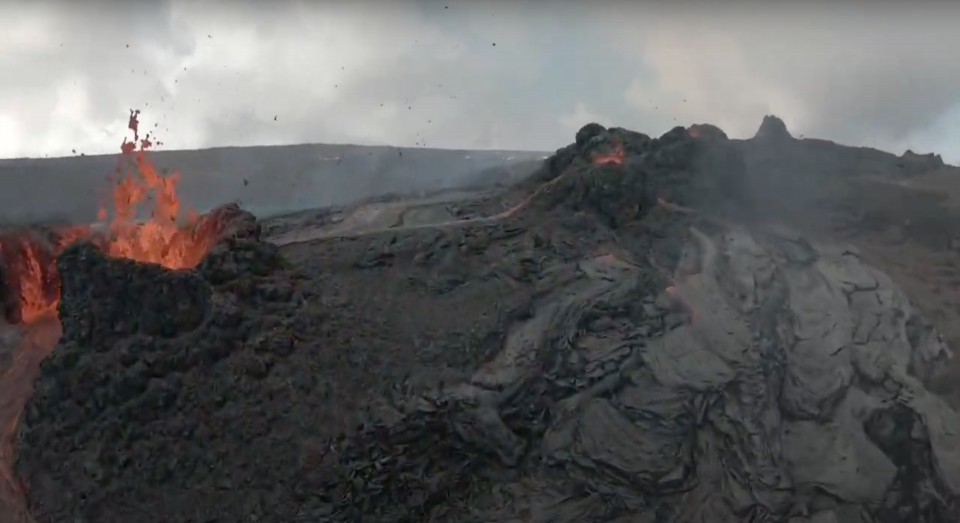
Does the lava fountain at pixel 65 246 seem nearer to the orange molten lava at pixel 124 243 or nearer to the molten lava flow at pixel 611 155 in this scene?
the orange molten lava at pixel 124 243

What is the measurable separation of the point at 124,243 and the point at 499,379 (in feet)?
18.5

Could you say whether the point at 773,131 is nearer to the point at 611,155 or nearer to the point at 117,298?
the point at 611,155

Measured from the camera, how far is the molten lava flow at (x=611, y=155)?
1592 centimetres

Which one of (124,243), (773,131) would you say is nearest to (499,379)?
(124,243)

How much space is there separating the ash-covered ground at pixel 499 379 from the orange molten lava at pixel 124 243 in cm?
145

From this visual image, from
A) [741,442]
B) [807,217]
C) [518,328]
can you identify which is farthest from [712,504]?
[807,217]

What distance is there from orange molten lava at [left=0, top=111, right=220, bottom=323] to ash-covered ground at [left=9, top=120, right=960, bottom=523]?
57.1 inches

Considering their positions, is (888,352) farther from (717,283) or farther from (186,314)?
(186,314)

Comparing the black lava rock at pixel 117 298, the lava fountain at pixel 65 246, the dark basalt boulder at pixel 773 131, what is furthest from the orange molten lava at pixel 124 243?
the dark basalt boulder at pixel 773 131

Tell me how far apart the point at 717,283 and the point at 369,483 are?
6.82m

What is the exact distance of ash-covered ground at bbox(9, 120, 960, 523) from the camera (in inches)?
392

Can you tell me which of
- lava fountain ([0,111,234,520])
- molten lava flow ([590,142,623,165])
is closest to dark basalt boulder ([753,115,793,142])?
molten lava flow ([590,142,623,165])

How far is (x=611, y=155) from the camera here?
16.1 meters

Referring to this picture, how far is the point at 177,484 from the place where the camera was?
9727mm
